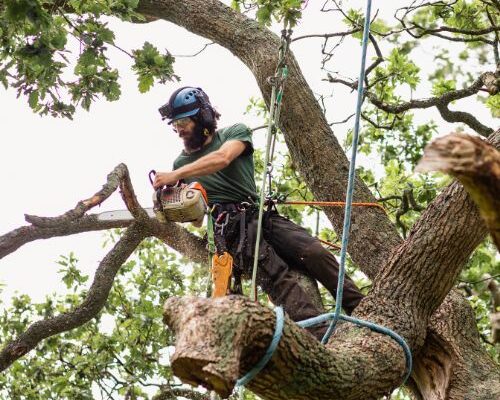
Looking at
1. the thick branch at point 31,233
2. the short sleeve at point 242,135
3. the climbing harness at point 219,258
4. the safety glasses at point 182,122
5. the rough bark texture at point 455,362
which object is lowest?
the rough bark texture at point 455,362

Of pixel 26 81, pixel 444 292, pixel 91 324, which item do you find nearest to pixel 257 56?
pixel 26 81

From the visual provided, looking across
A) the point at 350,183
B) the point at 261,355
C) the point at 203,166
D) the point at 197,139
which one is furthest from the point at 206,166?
the point at 261,355

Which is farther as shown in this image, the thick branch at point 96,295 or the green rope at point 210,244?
the thick branch at point 96,295

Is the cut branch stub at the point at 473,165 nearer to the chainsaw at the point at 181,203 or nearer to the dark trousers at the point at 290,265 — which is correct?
the dark trousers at the point at 290,265

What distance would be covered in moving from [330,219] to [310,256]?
51 centimetres

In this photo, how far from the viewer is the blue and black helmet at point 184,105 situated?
4.93m

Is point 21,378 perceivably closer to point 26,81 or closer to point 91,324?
point 91,324

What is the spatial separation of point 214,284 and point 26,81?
1.57 m

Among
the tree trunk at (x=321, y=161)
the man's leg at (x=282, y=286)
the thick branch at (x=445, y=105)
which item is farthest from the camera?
the thick branch at (x=445, y=105)

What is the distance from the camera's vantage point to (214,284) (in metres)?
4.11

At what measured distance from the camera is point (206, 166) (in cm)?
450

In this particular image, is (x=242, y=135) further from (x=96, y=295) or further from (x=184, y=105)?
(x=96, y=295)

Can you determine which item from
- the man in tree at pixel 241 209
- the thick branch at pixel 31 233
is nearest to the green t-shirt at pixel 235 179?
the man in tree at pixel 241 209

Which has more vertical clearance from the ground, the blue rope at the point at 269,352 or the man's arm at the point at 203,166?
the man's arm at the point at 203,166
